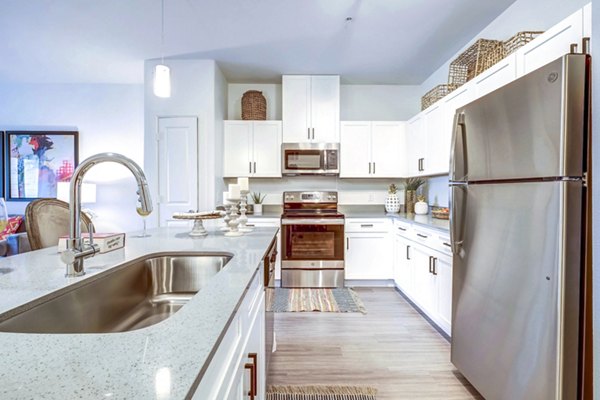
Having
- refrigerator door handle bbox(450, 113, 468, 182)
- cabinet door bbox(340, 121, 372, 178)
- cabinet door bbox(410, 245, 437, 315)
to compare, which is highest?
cabinet door bbox(340, 121, 372, 178)

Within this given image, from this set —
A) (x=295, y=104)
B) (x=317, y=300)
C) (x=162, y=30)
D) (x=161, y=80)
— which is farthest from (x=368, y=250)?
(x=162, y=30)

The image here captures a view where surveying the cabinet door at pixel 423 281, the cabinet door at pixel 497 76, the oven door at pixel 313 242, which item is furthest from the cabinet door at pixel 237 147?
the cabinet door at pixel 497 76

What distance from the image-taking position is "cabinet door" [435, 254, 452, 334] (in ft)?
7.61

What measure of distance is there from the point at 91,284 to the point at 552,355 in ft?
5.60

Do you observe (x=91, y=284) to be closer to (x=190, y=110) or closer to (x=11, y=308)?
(x=11, y=308)

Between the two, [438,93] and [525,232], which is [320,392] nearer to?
[525,232]

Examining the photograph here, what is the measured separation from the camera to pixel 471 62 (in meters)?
2.58

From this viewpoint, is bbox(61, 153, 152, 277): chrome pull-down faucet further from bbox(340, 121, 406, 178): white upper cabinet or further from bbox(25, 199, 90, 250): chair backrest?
bbox(340, 121, 406, 178): white upper cabinet

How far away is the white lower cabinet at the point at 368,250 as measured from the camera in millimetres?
3689

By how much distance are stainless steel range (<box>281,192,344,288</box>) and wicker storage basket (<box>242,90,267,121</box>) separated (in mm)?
1438

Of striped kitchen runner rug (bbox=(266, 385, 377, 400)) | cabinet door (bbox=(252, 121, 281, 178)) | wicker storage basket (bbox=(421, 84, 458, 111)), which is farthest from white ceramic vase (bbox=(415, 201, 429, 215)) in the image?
striped kitchen runner rug (bbox=(266, 385, 377, 400))

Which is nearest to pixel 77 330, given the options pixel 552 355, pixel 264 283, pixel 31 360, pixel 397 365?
pixel 31 360

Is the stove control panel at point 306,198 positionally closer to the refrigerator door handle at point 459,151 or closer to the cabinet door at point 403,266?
the cabinet door at point 403,266

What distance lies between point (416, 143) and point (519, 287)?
8.27 ft
